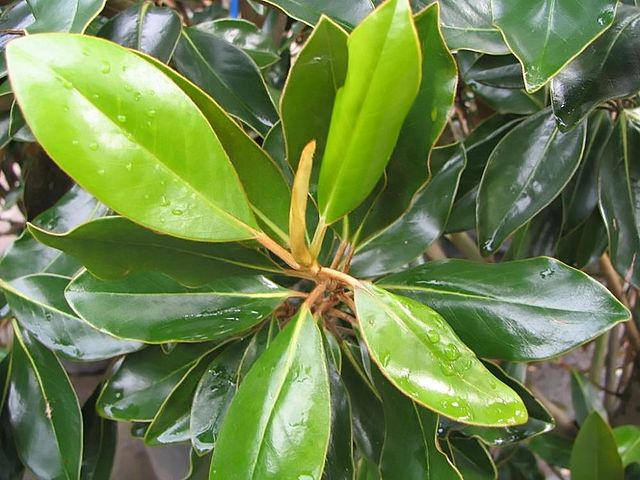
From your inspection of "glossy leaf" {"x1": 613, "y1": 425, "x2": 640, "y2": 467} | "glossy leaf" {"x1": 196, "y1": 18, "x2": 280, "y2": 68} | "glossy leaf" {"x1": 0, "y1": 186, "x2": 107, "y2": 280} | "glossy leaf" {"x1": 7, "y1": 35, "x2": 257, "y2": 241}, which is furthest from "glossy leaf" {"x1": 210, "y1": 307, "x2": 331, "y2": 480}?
"glossy leaf" {"x1": 613, "y1": 425, "x2": 640, "y2": 467}

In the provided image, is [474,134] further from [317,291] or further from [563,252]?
[317,291]

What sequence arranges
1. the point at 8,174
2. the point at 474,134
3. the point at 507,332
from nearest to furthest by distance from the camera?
the point at 507,332 → the point at 474,134 → the point at 8,174

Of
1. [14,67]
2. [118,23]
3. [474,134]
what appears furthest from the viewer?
[474,134]

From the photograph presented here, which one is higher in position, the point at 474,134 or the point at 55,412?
the point at 474,134

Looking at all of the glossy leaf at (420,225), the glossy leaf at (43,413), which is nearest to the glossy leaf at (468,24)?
the glossy leaf at (420,225)

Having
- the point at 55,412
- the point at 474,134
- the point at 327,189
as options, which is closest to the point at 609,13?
the point at 327,189

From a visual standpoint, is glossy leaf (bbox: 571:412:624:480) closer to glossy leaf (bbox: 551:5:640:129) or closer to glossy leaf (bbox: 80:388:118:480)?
glossy leaf (bbox: 551:5:640:129)

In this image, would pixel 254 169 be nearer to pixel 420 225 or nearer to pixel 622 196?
pixel 420 225
